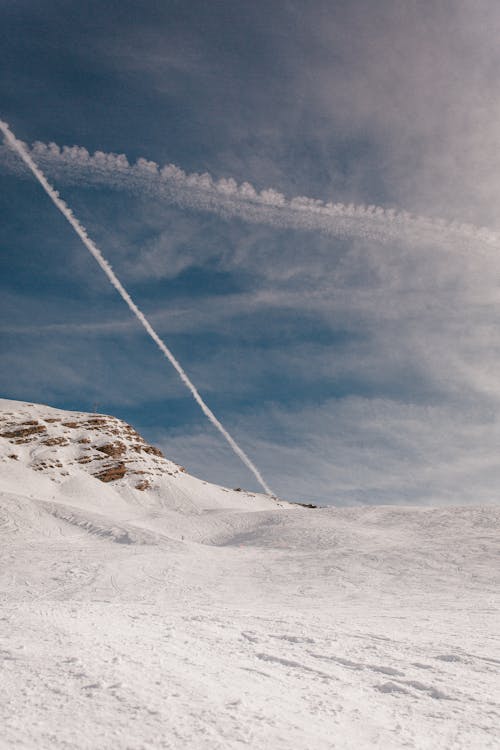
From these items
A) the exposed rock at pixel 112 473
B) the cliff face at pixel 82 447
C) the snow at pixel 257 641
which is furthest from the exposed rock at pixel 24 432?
the snow at pixel 257 641

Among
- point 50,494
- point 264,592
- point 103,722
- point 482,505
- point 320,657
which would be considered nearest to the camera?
point 103,722

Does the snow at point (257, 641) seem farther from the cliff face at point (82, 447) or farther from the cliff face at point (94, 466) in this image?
the cliff face at point (82, 447)

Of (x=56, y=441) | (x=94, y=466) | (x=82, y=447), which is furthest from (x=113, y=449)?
(x=56, y=441)

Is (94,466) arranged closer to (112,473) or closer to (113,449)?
(112,473)

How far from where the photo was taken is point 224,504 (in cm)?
7619

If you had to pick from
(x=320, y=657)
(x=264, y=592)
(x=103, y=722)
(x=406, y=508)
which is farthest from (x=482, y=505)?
(x=103, y=722)

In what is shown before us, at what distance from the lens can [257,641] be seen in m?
9.97

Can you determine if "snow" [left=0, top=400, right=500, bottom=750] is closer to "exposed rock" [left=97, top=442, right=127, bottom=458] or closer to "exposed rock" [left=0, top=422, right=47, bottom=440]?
"exposed rock" [left=97, top=442, right=127, bottom=458]

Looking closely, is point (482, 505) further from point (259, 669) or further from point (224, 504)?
point (224, 504)

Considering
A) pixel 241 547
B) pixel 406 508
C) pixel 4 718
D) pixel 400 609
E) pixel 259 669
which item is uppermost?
pixel 406 508

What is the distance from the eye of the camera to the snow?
532 cm

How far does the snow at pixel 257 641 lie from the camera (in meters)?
5.32

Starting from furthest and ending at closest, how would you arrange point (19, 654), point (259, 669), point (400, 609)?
1. point (400, 609)
2. point (259, 669)
3. point (19, 654)

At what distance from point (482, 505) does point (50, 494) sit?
52.5 m
